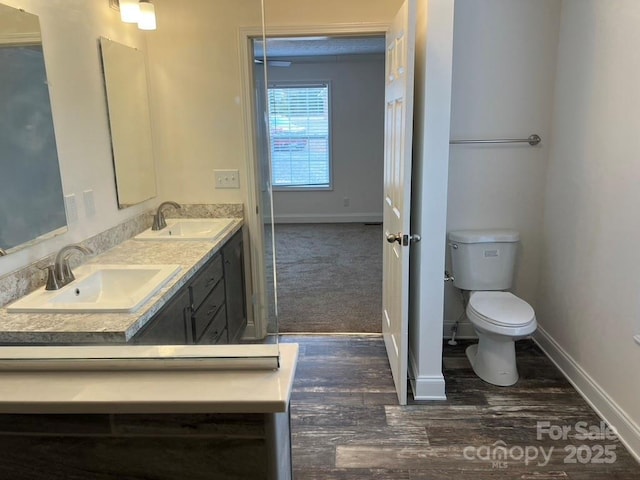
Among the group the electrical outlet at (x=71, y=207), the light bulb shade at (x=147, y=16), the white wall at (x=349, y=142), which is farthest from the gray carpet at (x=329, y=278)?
the light bulb shade at (x=147, y=16)

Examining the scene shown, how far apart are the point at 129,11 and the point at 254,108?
841 millimetres

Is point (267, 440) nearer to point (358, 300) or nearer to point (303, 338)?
point (303, 338)

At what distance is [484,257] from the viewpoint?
9.43 feet

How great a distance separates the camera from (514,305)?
2.68m

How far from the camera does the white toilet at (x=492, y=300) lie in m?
2.55

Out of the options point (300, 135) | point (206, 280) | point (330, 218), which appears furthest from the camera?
point (330, 218)

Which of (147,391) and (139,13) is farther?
(139,13)

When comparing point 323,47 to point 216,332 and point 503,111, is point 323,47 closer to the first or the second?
point 503,111

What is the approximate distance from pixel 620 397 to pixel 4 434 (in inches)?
93.7

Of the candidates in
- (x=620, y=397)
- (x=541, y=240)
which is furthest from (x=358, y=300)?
(x=620, y=397)

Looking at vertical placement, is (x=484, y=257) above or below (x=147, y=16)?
below

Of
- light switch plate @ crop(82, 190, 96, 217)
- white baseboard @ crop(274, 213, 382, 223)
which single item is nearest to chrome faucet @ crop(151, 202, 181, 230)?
light switch plate @ crop(82, 190, 96, 217)

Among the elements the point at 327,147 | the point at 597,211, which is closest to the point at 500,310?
the point at 597,211

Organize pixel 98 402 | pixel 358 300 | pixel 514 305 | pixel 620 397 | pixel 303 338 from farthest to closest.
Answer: pixel 358 300, pixel 303 338, pixel 514 305, pixel 620 397, pixel 98 402
